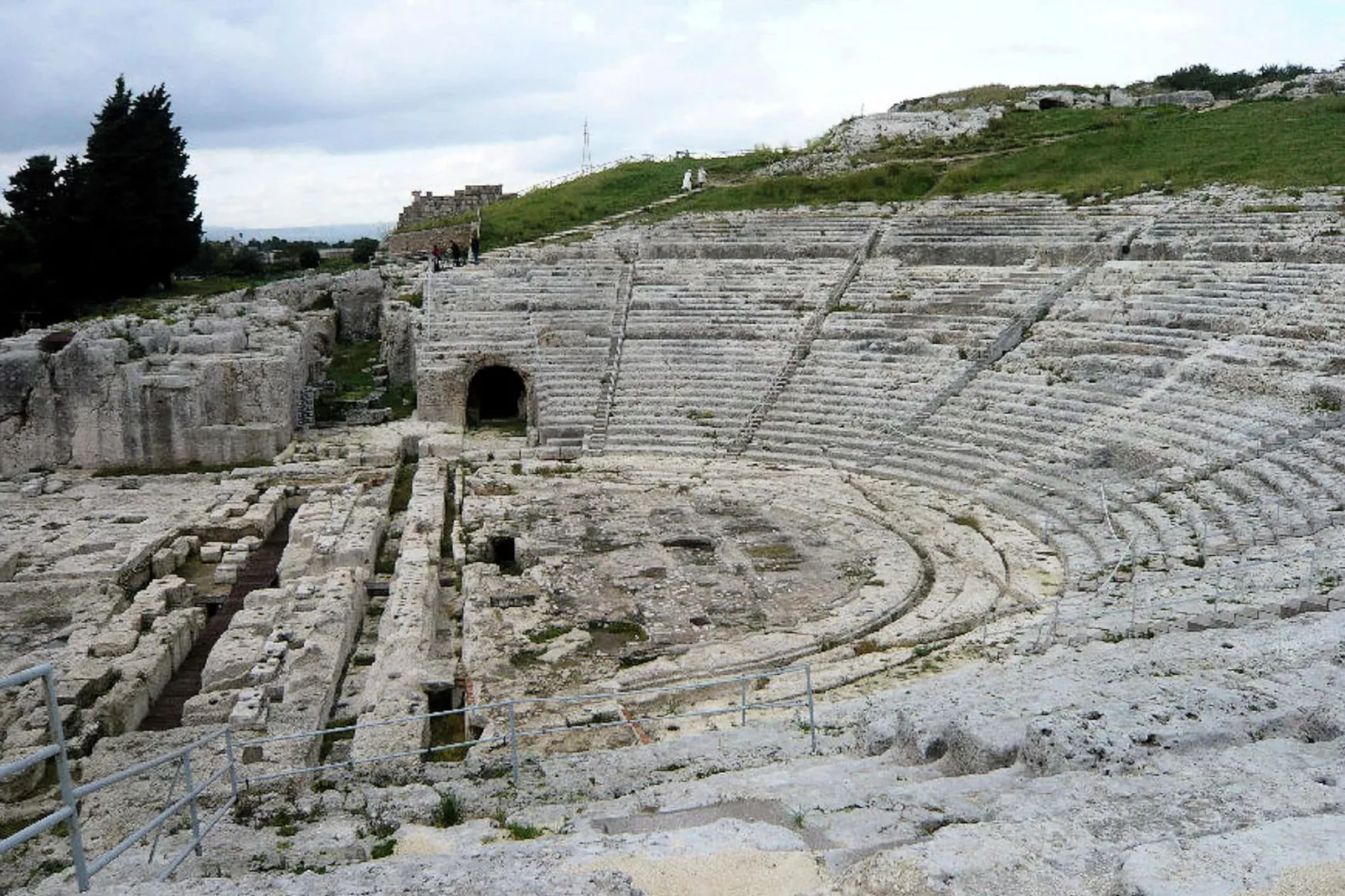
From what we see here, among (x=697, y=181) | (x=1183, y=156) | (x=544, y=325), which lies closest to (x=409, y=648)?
(x=544, y=325)

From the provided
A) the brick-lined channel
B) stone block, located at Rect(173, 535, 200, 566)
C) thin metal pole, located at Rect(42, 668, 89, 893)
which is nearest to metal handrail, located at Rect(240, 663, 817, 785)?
thin metal pole, located at Rect(42, 668, 89, 893)

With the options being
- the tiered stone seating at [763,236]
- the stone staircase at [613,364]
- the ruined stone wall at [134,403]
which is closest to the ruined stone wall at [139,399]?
the ruined stone wall at [134,403]

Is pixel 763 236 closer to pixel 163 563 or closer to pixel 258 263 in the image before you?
pixel 163 563

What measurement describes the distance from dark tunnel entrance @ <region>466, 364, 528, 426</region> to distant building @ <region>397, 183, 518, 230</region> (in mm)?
15661

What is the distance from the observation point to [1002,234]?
77.8 feet

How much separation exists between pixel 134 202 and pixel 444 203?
13.0m

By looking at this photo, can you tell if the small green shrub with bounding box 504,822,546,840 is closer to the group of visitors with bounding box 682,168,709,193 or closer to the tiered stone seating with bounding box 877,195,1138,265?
the tiered stone seating with bounding box 877,195,1138,265

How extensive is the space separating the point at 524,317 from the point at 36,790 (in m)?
16.0

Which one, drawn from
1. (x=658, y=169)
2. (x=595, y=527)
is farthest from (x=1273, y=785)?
(x=658, y=169)

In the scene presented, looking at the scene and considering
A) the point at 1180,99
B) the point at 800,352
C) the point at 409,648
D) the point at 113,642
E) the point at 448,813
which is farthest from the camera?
the point at 1180,99

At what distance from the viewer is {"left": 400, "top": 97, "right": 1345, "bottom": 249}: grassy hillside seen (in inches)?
1022

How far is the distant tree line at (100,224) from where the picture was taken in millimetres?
27406

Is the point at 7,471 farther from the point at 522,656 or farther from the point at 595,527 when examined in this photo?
the point at 522,656

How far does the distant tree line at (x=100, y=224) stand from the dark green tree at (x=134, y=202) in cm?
3
